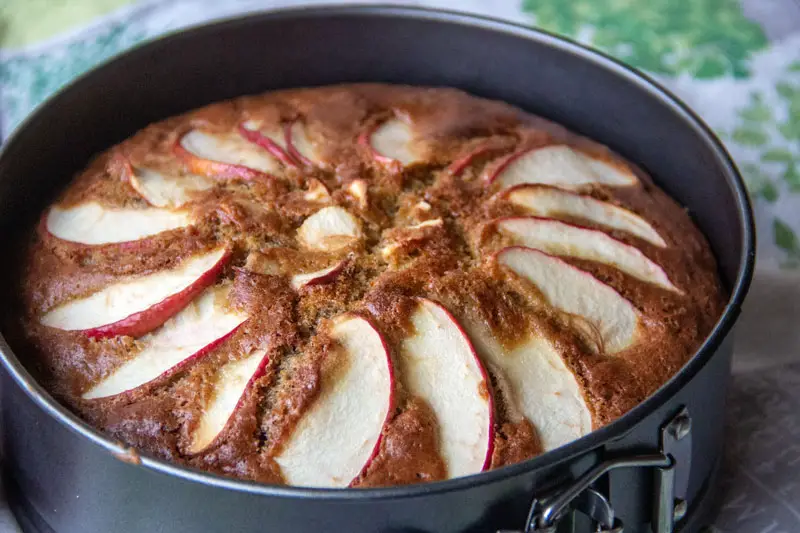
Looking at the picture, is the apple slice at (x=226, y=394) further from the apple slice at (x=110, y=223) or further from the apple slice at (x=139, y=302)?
the apple slice at (x=110, y=223)

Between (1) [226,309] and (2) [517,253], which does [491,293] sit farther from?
(1) [226,309]

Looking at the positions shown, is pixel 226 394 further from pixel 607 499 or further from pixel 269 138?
pixel 269 138

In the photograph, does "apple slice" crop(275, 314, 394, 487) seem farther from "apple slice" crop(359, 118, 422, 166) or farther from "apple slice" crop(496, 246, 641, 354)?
"apple slice" crop(359, 118, 422, 166)

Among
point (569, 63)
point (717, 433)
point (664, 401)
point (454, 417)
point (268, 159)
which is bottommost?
point (717, 433)

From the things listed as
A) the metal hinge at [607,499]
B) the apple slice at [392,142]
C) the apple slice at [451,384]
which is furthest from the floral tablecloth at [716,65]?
the apple slice at [392,142]

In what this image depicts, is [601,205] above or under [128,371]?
above

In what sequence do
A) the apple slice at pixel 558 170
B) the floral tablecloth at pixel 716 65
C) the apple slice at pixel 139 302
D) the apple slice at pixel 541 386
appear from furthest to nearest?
the floral tablecloth at pixel 716 65
the apple slice at pixel 558 170
the apple slice at pixel 139 302
the apple slice at pixel 541 386

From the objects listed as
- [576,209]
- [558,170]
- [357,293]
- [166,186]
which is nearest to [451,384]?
[357,293]

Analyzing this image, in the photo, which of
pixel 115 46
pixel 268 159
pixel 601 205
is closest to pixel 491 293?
pixel 601 205

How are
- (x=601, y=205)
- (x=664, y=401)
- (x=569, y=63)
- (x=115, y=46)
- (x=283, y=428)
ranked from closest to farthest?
(x=664, y=401)
(x=283, y=428)
(x=601, y=205)
(x=569, y=63)
(x=115, y=46)
